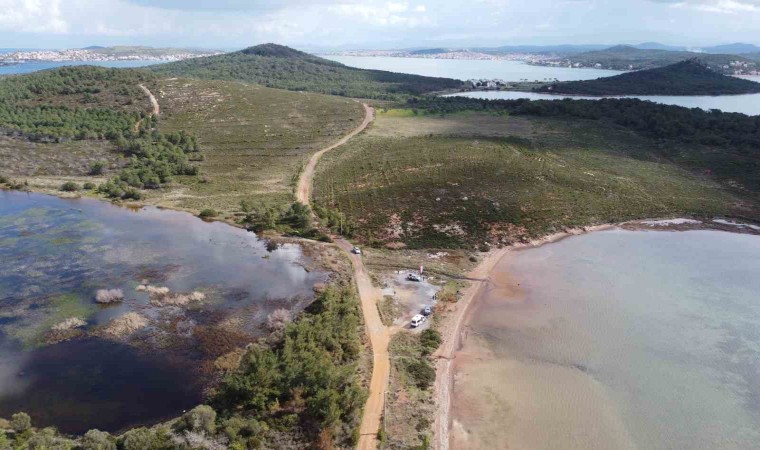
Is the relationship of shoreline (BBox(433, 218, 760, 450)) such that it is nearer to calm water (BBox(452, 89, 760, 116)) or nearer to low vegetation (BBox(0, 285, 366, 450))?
low vegetation (BBox(0, 285, 366, 450))

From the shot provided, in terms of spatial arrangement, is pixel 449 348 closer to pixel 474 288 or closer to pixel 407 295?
pixel 407 295

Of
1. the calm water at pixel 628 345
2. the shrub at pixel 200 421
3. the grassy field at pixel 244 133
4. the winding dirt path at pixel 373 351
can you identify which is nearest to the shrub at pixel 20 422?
the shrub at pixel 200 421

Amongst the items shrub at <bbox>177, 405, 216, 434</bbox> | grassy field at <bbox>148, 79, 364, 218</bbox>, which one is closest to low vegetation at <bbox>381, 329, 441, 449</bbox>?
shrub at <bbox>177, 405, 216, 434</bbox>

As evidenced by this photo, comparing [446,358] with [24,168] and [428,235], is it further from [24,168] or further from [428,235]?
[24,168]

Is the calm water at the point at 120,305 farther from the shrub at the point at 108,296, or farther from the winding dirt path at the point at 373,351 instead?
the winding dirt path at the point at 373,351

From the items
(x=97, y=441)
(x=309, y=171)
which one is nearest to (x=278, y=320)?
(x=97, y=441)

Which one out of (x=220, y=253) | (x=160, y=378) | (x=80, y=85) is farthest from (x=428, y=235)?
(x=80, y=85)
